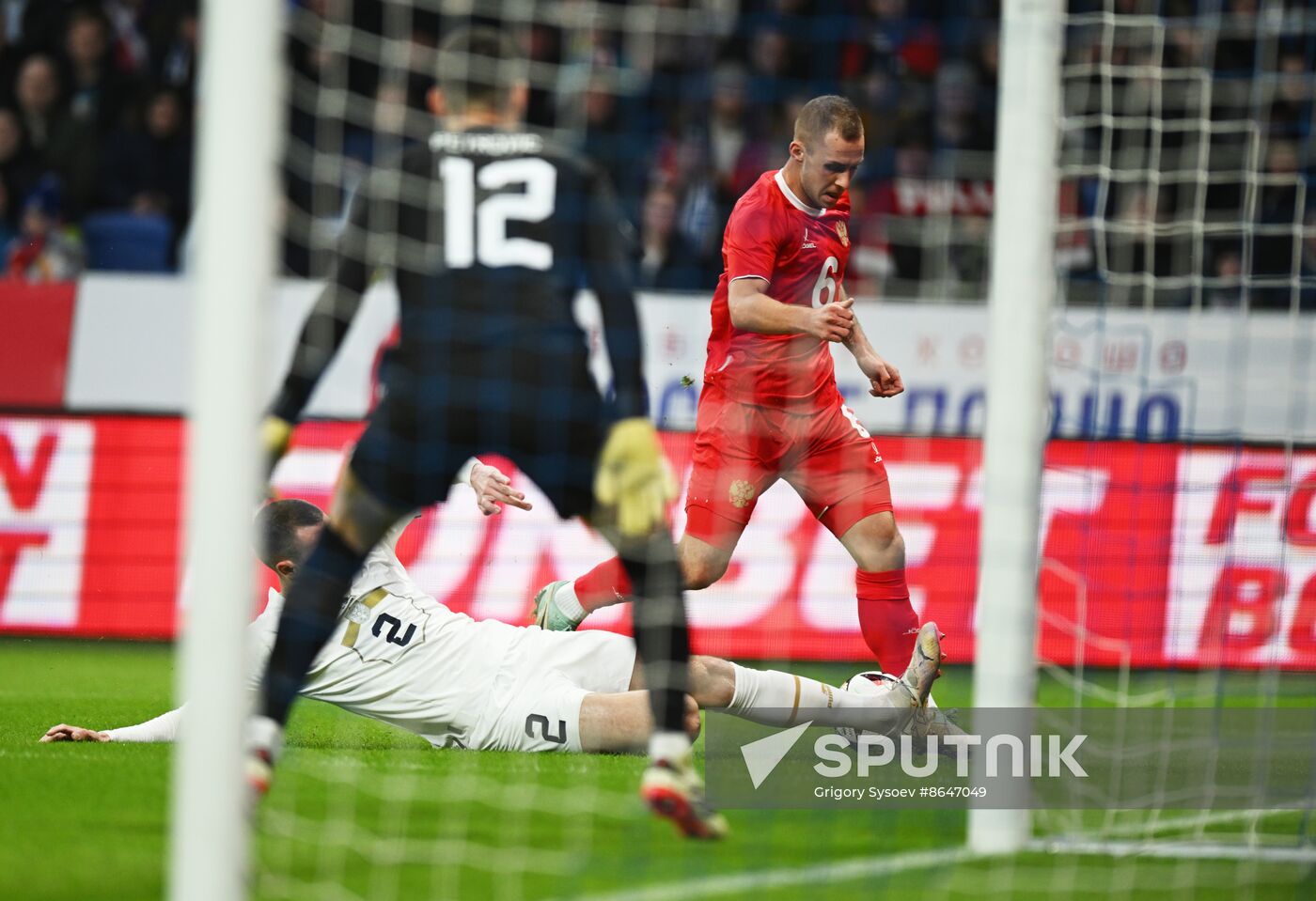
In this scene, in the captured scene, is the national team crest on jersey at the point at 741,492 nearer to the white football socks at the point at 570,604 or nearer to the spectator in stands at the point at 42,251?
the white football socks at the point at 570,604

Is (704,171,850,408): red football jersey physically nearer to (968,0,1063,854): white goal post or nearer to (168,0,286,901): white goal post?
(968,0,1063,854): white goal post

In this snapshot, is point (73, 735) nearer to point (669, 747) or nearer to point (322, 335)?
point (322, 335)

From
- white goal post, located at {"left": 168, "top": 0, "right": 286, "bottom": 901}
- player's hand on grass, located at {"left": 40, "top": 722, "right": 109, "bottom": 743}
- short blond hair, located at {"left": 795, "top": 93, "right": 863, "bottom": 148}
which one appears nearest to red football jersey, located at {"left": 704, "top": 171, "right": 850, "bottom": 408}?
short blond hair, located at {"left": 795, "top": 93, "right": 863, "bottom": 148}

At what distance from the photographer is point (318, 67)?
9.28 metres

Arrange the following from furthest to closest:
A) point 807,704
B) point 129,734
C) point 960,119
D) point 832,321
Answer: point 960,119, point 807,704, point 129,734, point 832,321

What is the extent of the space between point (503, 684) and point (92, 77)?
23.1ft

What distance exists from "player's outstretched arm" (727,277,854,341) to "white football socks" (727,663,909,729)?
105 cm

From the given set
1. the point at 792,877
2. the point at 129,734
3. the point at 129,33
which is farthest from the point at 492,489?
the point at 129,33

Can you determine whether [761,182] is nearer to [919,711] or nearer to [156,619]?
[919,711]

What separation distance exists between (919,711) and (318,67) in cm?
577

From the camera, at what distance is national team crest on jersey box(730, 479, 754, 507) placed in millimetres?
5414

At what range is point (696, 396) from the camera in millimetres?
9234

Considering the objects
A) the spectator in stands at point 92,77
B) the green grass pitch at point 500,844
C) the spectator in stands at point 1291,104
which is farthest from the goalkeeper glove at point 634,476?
the spectator in stands at point 1291,104

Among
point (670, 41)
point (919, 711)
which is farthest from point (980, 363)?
point (919, 711)
